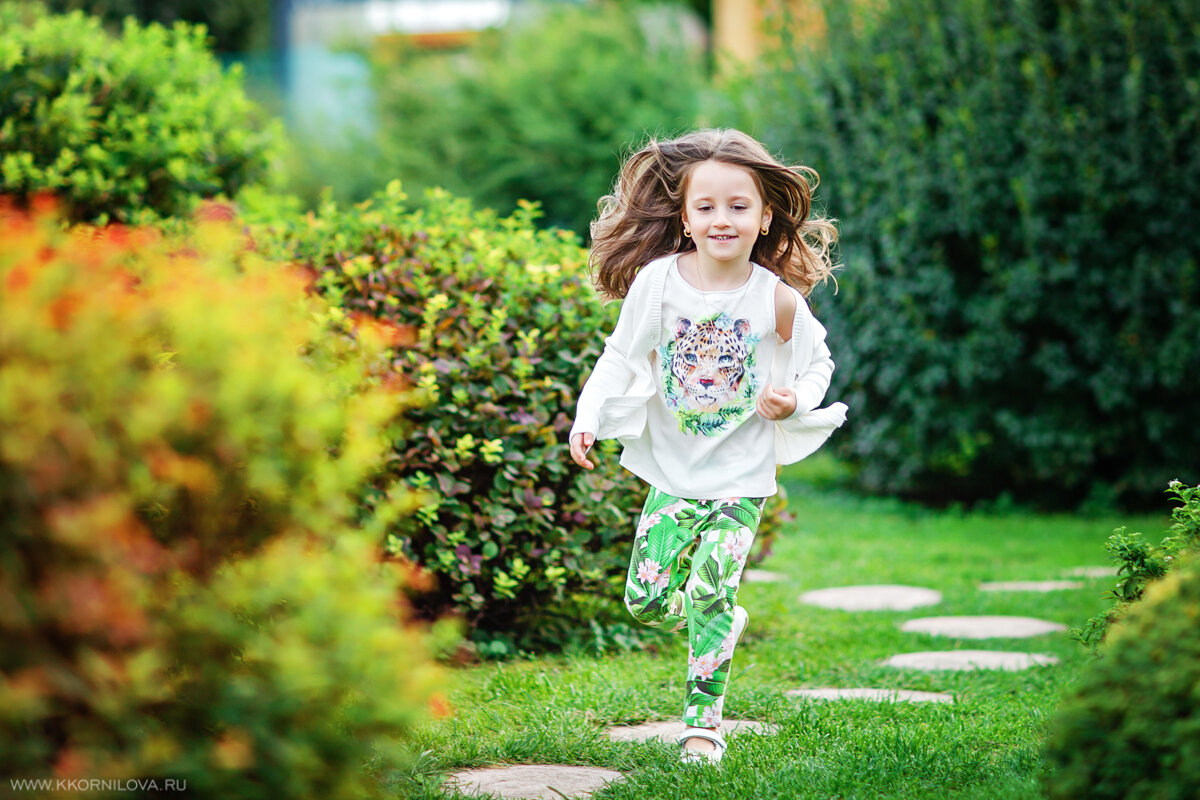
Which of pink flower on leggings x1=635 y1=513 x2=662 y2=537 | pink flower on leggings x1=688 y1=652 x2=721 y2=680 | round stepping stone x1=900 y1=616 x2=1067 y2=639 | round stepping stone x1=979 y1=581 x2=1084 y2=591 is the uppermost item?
pink flower on leggings x1=635 y1=513 x2=662 y2=537

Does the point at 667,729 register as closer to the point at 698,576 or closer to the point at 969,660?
the point at 698,576

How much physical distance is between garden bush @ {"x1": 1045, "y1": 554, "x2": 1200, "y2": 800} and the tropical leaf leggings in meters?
1.15

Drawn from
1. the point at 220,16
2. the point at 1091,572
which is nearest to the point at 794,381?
the point at 1091,572

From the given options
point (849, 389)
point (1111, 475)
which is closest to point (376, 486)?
point (849, 389)

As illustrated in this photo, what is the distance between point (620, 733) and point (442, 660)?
90 centimetres

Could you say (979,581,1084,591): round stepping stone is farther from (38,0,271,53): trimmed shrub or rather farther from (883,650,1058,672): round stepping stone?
(38,0,271,53): trimmed shrub

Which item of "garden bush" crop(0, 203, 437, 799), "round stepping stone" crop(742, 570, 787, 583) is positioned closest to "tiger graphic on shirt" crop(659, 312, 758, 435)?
"garden bush" crop(0, 203, 437, 799)

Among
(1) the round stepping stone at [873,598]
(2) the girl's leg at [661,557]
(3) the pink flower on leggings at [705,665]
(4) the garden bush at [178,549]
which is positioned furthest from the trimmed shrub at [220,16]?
(4) the garden bush at [178,549]

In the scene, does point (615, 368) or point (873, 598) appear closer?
point (615, 368)

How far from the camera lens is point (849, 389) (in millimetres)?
8055

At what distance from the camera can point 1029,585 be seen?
5508 millimetres

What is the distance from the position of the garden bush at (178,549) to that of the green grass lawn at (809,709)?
41.8 inches

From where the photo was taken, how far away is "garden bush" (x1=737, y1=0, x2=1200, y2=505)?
6.93 metres

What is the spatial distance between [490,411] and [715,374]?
39.0 inches
